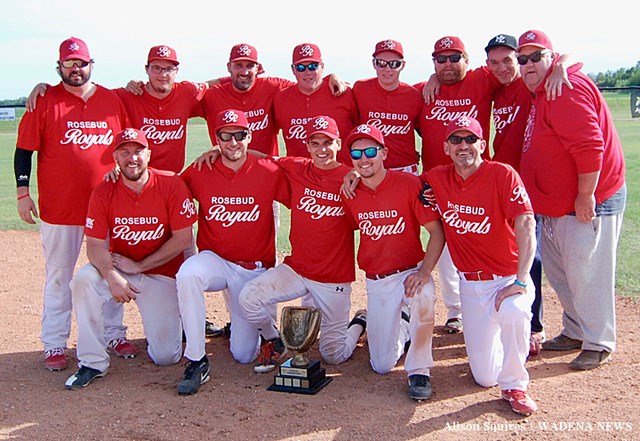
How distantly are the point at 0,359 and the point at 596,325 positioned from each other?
4932mm

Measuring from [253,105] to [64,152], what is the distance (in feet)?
5.83

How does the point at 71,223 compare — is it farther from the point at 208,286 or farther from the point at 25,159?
the point at 208,286

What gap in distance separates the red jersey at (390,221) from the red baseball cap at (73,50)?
2.61m

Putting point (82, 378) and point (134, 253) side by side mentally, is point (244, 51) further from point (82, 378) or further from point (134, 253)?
point (82, 378)

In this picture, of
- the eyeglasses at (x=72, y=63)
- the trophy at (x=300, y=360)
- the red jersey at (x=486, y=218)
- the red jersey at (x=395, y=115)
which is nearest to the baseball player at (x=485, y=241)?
the red jersey at (x=486, y=218)

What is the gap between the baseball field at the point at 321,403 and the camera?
15.0ft

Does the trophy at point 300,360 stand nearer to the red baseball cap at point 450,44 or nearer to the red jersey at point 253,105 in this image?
the red jersey at point 253,105

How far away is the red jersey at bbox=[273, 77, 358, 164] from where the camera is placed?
6625 millimetres

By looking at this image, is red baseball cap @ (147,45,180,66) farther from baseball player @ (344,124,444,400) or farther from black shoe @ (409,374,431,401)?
black shoe @ (409,374,431,401)

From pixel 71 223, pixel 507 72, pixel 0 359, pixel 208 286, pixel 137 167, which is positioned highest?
pixel 507 72

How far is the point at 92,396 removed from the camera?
17.3 feet

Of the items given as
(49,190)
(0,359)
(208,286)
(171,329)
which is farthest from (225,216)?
(0,359)

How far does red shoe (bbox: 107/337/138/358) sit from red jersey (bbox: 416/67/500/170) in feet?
10.3

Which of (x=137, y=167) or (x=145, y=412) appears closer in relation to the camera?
(x=145, y=412)
